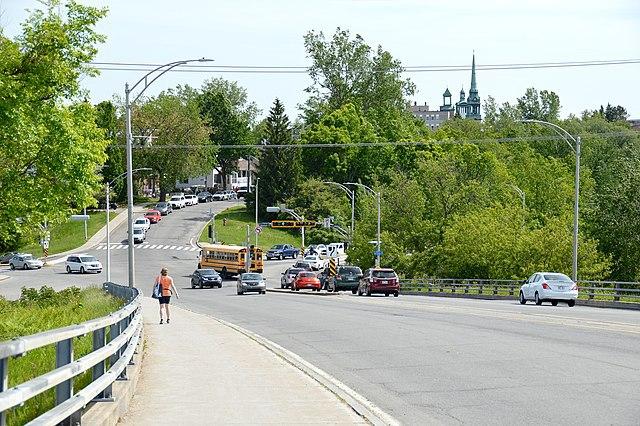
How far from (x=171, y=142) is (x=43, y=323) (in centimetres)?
11520

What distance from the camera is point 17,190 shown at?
148 ft

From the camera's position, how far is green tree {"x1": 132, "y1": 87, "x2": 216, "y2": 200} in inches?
5463

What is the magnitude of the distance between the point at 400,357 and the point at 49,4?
31.3 meters

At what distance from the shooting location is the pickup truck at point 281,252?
111938 mm

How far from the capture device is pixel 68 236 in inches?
4656

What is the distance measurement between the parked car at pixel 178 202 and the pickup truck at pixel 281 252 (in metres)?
31.5

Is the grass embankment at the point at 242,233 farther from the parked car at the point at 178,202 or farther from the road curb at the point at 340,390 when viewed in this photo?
the road curb at the point at 340,390

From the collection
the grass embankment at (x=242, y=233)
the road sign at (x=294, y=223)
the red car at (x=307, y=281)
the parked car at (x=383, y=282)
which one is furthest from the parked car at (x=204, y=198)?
the parked car at (x=383, y=282)

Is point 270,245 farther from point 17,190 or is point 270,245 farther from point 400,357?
point 400,357

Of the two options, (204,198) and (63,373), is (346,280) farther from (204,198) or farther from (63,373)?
(204,198)

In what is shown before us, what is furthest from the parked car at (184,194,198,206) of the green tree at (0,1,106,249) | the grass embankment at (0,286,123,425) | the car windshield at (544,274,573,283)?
the grass embankment at (0,286,123,425)

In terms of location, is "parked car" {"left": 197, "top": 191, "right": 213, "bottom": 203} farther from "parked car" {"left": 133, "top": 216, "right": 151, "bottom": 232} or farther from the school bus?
the school bus

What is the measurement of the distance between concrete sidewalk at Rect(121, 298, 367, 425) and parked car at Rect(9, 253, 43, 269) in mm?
71974

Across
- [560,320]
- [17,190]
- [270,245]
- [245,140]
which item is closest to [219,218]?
[270,245]
